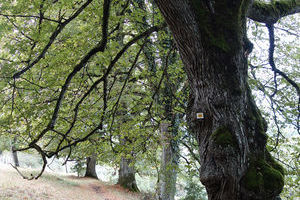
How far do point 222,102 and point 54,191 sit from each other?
1217 cm

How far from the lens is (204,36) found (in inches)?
101

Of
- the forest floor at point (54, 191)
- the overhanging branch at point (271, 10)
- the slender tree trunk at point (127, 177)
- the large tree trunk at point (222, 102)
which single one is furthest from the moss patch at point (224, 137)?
the slender tree trunk at point (127, 177)

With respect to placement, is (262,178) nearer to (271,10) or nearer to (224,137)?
(224,137)

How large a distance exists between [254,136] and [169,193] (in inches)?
200

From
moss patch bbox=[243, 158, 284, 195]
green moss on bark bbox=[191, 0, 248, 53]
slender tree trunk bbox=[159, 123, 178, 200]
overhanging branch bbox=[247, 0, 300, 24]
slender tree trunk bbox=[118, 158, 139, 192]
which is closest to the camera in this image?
moss patch bbox=[243, 158, 284, 195]

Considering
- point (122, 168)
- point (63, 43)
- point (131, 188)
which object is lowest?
point (131, 188)

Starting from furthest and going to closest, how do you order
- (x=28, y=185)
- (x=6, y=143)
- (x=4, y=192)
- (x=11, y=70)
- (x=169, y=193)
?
(x=6, y=143), (x=28, y=185), (x=4, y=192), (x=169, y=193), (x=11, y=70)

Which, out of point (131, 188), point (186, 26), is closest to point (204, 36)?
point (186, 26)

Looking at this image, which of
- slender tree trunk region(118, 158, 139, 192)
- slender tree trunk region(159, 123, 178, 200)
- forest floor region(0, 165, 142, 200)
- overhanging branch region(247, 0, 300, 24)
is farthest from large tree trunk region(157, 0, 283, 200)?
→ slender tree trunk region(118, 158, 139, 192)

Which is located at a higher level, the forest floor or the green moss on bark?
the green moss on bark

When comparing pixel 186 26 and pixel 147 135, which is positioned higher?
pixel 186 26

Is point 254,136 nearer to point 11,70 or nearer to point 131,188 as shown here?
point 11,70

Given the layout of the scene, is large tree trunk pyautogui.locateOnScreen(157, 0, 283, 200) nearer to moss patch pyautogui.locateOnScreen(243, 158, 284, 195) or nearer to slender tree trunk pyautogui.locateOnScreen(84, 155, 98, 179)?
moss patch pyautogui.locateOnScreen(243, 158, 284, 195)

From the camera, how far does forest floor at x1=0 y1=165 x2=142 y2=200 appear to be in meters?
10.6
